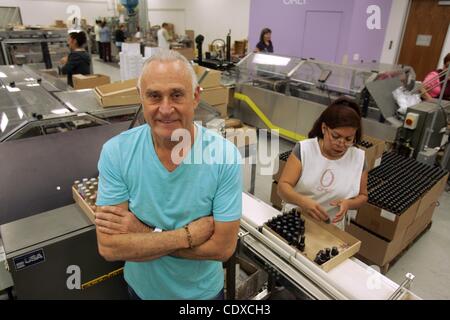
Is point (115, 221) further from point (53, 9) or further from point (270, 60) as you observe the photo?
point (53, 9)

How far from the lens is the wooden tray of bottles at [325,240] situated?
114 centimetres

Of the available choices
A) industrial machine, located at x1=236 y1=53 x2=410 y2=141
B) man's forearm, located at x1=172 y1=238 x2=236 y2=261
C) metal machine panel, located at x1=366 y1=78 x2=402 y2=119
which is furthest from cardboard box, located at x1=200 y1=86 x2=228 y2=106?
man's forearm, located at x1=172 y1=238 x2=236 y2=261

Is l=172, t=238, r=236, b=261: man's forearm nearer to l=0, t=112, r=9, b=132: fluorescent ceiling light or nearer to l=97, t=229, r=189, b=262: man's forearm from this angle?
l=97, t=229, r=189, b=262: man's forearm

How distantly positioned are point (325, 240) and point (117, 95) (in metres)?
1.74

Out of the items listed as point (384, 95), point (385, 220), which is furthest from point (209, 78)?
point (385, 220)

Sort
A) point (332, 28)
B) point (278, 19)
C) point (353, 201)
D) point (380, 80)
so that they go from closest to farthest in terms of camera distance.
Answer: point (353, 201) < point (380, 80) < point (332, 28) < point (278, 19)

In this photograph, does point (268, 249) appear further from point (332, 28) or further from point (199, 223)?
point (332, 28)

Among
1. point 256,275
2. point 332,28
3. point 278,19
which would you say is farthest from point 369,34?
point 256,275

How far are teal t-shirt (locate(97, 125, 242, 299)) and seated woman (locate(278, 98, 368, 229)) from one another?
0.64 m

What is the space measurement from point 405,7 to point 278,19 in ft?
8.03

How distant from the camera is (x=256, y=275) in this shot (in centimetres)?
161

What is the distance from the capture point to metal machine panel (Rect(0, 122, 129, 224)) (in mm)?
1505
